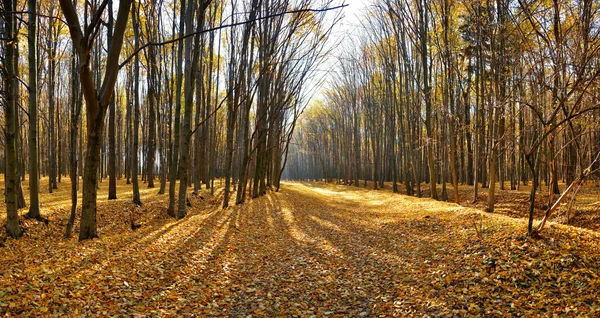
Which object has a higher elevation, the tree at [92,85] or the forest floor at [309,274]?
the tree at [92,85]

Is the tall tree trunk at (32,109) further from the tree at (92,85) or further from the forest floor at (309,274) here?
the tree at (92,85)

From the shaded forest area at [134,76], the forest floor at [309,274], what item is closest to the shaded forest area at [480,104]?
the forest floor at [309,274]

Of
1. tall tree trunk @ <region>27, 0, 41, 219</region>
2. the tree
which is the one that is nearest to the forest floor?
tall tree trunk @ <region>27, 0, 41, 219</region>

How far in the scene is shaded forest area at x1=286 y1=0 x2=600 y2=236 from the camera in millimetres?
6266

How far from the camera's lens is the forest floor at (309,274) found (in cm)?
405

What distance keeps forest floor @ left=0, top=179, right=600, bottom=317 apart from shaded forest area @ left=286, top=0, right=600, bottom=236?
985 millimetres

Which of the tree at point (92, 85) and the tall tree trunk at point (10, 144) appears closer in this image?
the tree at point (92, 85)

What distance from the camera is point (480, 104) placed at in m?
15.0

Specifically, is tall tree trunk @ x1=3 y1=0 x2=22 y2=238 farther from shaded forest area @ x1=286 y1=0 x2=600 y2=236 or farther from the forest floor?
shaded forest area @ x1=286 y1=0 x2=600 y2=236

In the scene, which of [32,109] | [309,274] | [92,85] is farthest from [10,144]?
[309,274]

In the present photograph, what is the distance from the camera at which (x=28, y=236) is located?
7266mm

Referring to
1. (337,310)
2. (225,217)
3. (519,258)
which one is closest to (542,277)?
(519,258)

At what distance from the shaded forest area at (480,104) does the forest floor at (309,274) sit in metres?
0.99

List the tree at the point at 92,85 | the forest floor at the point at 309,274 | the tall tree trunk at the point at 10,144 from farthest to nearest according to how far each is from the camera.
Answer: the tall tree trunk at the point at 10,144 → the tree at the point at 92,85 → the forest floor at the point at 309,274
